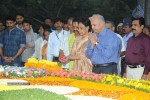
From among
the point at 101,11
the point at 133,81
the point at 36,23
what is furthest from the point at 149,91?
the point at 101,11

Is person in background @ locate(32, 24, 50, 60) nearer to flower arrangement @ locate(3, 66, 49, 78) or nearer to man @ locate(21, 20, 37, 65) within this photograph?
man @ locate(21, 20, 37, 65)

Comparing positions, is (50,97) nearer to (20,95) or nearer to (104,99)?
(20,95)

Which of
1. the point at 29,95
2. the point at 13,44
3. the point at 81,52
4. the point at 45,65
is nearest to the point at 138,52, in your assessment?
the point at 81,52

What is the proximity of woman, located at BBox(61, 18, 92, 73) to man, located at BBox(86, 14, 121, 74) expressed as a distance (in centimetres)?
75

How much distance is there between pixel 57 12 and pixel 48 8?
28.4 inches

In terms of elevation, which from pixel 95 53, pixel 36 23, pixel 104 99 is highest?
pixel 36 23

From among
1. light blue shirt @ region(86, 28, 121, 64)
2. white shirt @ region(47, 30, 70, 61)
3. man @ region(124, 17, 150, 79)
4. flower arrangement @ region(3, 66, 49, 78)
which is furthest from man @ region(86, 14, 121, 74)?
white shirt @ region(47, 30, 70, 61)

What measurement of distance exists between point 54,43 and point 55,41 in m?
0.08

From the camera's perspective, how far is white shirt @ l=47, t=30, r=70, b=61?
1273 centimetres

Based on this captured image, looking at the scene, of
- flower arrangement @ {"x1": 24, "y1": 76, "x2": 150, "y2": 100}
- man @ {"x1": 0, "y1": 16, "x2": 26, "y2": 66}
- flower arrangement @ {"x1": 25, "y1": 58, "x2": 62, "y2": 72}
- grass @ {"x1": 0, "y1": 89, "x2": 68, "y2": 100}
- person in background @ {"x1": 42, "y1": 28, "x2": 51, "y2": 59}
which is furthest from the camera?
person in background @ {"x1": 42, "y1": 28, "x2": 51, "y2": 59}

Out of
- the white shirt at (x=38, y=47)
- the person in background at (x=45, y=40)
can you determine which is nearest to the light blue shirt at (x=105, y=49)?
the person in background at (x=45, y=40)

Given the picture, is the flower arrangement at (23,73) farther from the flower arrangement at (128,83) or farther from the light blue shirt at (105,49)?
the flower arrangement at (128,83)

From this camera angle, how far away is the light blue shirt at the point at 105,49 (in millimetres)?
8820

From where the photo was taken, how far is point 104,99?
21.3 ft
